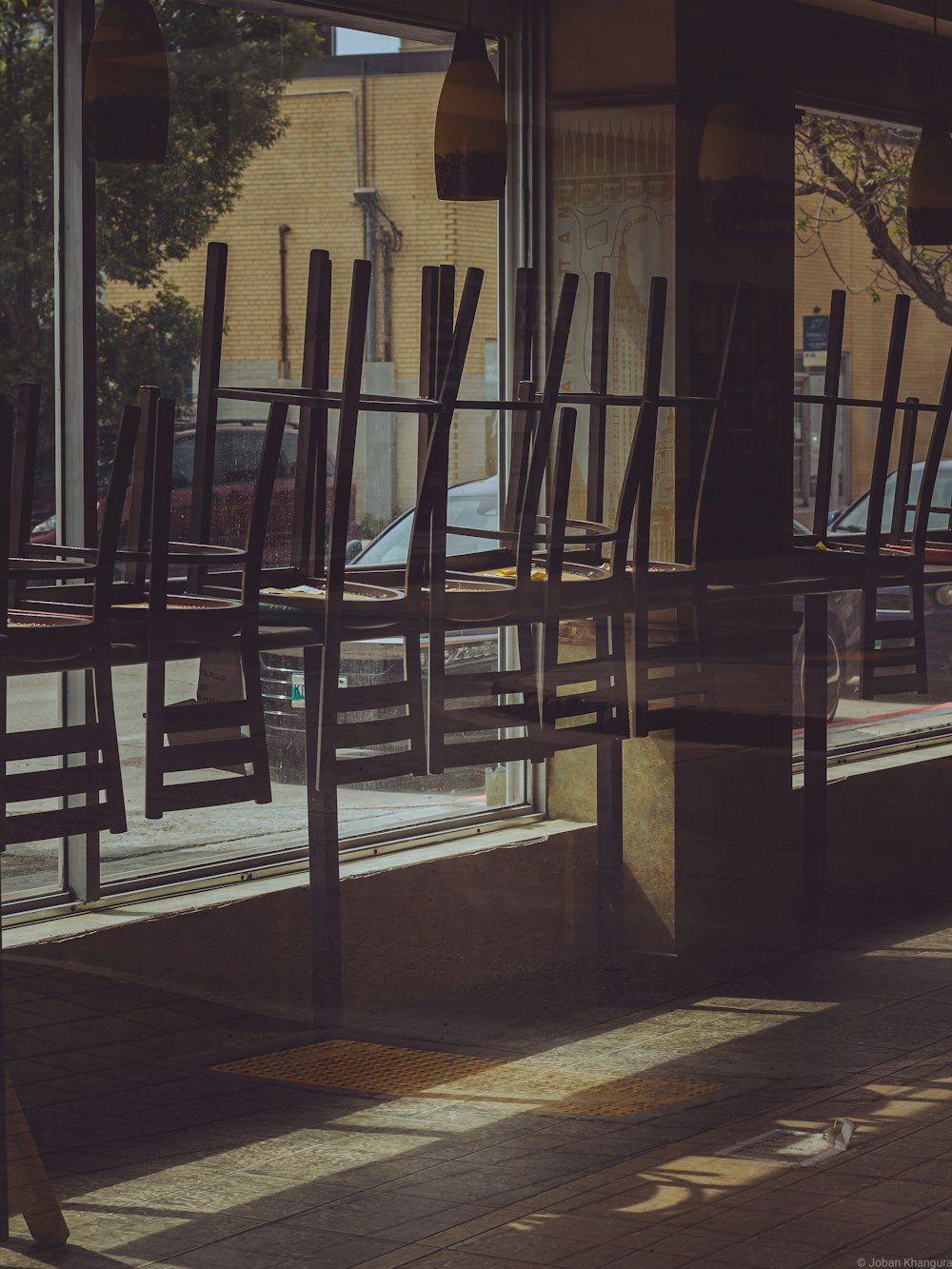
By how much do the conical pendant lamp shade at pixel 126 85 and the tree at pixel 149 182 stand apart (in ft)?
0.07

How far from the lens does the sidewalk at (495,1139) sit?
1.73 m

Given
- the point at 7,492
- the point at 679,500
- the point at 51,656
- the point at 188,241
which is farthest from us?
the point at 679,500

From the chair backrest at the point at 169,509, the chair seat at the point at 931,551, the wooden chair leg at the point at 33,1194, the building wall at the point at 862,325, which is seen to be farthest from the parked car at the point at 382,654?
the chair seat at the point at 931,551

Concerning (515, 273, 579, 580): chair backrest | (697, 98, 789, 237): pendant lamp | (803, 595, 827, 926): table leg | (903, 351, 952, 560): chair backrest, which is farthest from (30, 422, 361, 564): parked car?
(903, 351, 952, 560): chair backrest

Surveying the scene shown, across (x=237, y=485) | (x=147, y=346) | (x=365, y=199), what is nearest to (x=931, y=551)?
(x=365, y=199)

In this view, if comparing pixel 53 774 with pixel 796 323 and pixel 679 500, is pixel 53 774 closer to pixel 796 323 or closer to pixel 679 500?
pixel 679 500

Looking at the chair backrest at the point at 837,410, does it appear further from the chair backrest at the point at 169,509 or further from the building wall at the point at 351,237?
the chair backrest at the point at 169,509

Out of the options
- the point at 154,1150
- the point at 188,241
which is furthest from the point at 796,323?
the point at 154,1150

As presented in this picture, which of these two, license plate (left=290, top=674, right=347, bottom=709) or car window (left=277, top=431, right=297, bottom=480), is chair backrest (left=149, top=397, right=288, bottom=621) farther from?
license plate (left=290, top=674, right=347, bottom=709)

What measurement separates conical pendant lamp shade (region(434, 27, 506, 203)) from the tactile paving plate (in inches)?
41.3

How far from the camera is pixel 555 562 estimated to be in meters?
2.21

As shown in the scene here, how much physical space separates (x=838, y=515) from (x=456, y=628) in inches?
25.7

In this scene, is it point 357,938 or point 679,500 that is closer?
point 357,938

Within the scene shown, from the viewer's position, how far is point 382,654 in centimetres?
206
